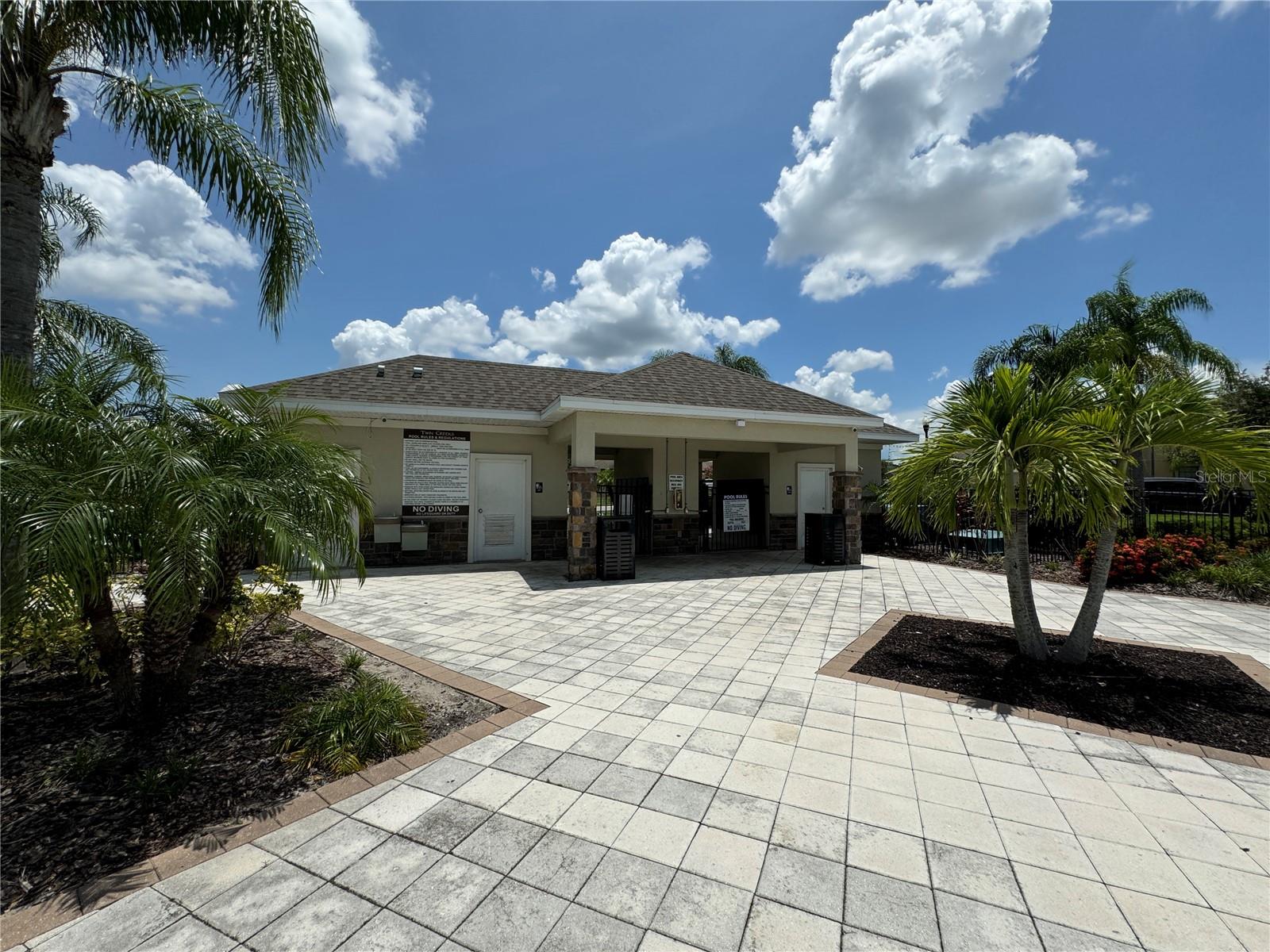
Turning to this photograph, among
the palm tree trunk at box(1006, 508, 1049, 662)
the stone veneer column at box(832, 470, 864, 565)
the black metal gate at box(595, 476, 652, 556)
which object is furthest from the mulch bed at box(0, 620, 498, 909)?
the stone veneer column at box(832, 470, 864, 565)

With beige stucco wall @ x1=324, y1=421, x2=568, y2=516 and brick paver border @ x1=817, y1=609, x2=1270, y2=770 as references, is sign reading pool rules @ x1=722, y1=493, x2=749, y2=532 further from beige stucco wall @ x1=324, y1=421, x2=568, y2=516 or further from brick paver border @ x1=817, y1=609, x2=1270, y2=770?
brick paver border @ x1=817, y1=609, x2=1270, y2=770

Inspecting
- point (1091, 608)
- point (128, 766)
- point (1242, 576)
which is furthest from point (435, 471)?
point (1242, 576)

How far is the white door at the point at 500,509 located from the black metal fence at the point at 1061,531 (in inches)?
280

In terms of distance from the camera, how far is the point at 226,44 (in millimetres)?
4195

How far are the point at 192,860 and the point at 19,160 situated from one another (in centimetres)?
482

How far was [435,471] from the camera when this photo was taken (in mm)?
10438

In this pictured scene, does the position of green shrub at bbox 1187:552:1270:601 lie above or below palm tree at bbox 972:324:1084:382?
below

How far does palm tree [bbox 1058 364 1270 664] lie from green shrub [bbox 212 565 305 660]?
6.36m

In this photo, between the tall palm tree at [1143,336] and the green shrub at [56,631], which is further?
the tall palm tree at [1143,336]

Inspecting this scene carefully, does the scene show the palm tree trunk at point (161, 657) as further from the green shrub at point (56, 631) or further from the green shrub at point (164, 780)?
the green shrub at point (164, 780)

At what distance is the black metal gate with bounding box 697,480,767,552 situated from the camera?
1316 cm

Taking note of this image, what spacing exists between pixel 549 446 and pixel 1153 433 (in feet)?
30.9

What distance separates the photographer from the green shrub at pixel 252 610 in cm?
391

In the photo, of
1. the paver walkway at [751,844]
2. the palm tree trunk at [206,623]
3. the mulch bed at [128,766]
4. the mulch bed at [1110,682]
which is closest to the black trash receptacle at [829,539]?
the mulch bed at [1110,682]
